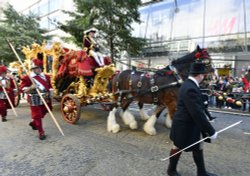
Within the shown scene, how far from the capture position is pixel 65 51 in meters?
7.83

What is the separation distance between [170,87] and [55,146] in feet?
8.99

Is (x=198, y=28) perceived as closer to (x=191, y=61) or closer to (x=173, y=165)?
(x=191, y=61)

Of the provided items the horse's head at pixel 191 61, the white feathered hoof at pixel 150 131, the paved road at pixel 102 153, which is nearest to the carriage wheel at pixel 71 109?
the paved road at pixel 102 153

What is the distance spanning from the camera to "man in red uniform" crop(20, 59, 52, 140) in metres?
5.27

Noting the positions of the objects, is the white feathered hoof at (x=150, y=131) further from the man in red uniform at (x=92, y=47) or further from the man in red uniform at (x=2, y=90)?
the man in red uniform at (x=2, y=90)

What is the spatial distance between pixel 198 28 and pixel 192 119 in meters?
14.4

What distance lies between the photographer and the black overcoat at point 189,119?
9.55 ft

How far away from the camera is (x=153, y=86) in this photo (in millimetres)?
5375

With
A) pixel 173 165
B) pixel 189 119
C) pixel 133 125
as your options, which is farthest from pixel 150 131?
pixel 189 119

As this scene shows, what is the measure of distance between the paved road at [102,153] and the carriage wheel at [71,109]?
0.80ft

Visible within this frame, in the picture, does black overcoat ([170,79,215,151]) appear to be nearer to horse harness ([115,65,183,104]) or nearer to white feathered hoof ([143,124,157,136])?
horse harness ([115,65,183,104])

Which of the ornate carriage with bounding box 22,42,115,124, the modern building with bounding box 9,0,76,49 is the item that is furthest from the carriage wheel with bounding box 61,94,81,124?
the modern building with bounding box 9,0,76,49

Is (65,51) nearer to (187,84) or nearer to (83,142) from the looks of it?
(83,142)

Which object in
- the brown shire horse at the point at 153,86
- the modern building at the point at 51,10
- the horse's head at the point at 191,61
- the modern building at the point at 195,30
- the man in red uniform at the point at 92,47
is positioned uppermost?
the modern building at the point at 51,10
